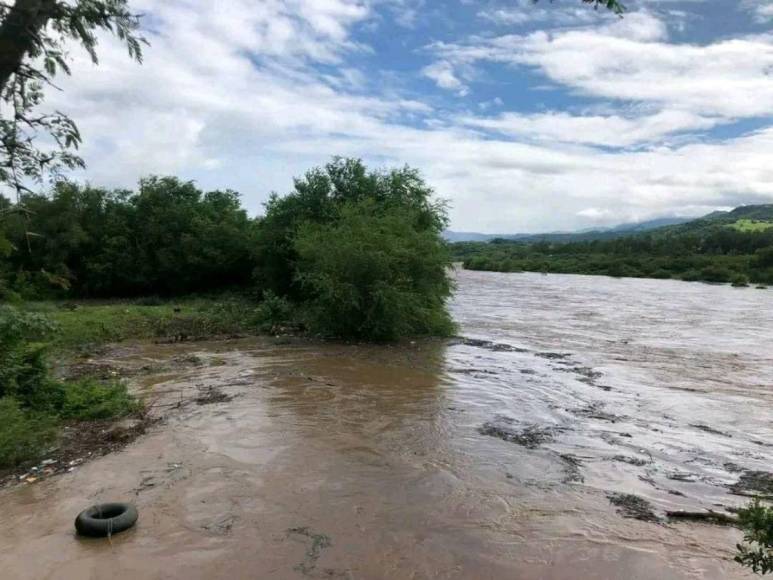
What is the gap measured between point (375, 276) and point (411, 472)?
460 inches

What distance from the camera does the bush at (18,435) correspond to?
7570mm

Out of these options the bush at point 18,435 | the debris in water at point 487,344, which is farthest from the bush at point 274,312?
the bush at point 18,435

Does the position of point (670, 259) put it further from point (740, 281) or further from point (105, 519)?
point (105, 519)

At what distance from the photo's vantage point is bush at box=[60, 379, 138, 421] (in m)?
9.88

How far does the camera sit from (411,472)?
7891 mm

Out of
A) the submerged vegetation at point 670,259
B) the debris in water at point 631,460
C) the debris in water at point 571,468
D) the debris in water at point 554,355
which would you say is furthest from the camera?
the submerged vegetation at point 670,259

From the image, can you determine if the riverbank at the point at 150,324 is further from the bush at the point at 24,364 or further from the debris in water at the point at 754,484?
the debris in water at the point at 754,484

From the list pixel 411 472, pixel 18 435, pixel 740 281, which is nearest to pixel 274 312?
pixel 18 435

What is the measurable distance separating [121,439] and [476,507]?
5.47 metres

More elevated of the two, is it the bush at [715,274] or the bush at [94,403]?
the bush at [715,274]

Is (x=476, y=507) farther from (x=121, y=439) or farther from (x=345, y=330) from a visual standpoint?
(x=345, y=330)

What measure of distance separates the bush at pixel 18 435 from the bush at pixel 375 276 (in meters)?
11.2

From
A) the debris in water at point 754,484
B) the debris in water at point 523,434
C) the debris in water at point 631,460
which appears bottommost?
the debris in water at point 523,434

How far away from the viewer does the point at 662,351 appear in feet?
61.4
